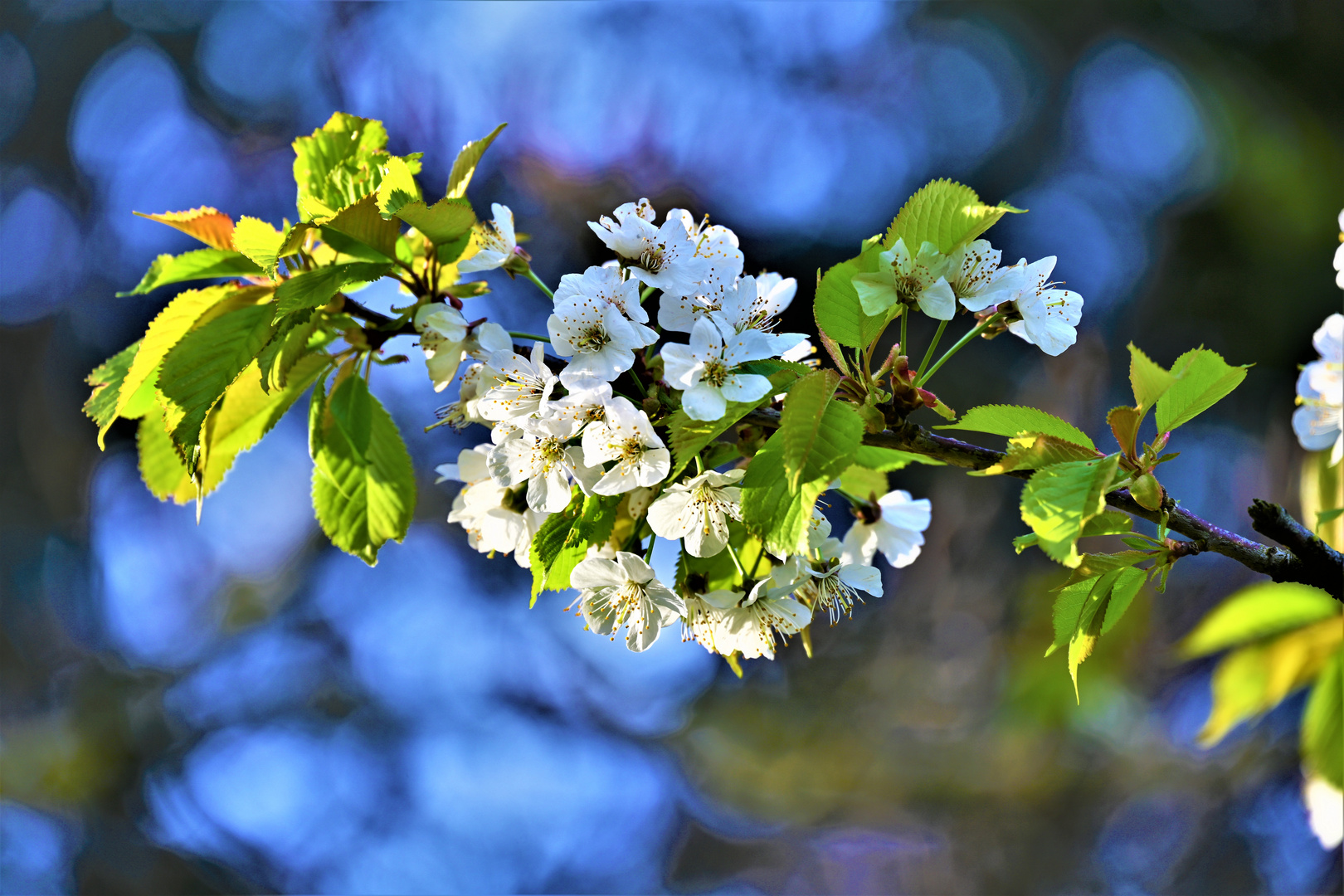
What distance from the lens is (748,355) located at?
1.36 ft

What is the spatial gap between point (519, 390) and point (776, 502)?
0.54ft

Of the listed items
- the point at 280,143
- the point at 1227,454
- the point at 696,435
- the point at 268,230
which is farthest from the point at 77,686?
the point at 1227,454

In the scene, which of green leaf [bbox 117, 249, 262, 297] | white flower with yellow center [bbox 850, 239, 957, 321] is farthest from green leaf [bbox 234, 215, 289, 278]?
white flower with yellow center [bbox 850, 239, 957, 321]

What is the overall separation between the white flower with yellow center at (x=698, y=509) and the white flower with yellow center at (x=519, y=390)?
0.29ft

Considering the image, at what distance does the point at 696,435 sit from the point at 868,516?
227 millimetres

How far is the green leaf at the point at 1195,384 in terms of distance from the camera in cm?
40

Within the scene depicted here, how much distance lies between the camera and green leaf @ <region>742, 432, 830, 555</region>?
37 centimetres

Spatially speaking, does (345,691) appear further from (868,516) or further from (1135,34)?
(1135,34)

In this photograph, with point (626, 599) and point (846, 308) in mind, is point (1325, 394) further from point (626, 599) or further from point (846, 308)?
point (626, 599)

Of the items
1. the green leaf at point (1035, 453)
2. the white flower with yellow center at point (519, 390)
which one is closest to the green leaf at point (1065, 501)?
the green leaf at point (1035, 453)

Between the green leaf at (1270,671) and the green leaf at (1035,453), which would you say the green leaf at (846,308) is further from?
the green leaf at (1270,671)

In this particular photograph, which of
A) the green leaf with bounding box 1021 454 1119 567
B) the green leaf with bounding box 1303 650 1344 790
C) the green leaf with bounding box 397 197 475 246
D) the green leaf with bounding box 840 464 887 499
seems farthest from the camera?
the green leaf with bounding box 1303 650 1344 790

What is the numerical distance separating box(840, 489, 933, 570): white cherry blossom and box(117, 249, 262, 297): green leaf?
452 mm

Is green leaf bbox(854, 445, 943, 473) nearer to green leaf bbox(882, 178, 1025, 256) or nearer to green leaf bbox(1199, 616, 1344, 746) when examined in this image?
green leaf bbox(882, 178, 1025, 256)
